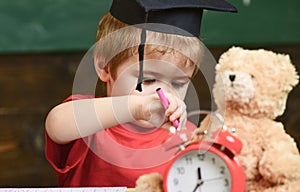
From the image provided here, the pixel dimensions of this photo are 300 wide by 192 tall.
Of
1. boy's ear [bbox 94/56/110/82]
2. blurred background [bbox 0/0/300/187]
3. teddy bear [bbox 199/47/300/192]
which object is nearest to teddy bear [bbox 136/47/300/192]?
teddy bear [bbox 199/47/300/192]

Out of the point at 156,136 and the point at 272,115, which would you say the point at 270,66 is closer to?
the point at 272,115

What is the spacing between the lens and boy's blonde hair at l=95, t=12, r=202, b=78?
0.70 metres

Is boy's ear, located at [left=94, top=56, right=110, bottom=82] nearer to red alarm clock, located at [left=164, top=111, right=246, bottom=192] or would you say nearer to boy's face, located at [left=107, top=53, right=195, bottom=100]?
boy's face, located at [left=107, top=53, right=195, bottom=100]

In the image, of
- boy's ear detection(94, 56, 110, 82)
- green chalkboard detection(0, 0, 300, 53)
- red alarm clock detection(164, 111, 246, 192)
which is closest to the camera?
red alarm clock detection(164, 111, 246, 192)

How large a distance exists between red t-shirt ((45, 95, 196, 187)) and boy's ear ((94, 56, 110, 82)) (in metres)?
0.03

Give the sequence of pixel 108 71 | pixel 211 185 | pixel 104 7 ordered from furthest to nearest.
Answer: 1. pixel 104 7
2. pixel 108 71
3. pixel 211 185

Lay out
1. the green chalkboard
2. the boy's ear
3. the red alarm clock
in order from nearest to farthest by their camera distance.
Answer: the red alarm clock < the boy's ear < the green chalkboard

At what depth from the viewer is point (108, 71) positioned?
74 centimetres

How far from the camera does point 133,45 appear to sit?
2.34ft

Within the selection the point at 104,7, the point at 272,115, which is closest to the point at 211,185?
the point at 272,115

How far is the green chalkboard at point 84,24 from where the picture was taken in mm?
1040

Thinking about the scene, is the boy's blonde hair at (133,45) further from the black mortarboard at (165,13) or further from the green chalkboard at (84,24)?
the green chalkboard at (84,24)

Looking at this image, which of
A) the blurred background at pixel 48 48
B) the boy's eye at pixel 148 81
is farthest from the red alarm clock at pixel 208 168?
the blurred background at pixel 48 48

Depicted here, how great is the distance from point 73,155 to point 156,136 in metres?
0.10
